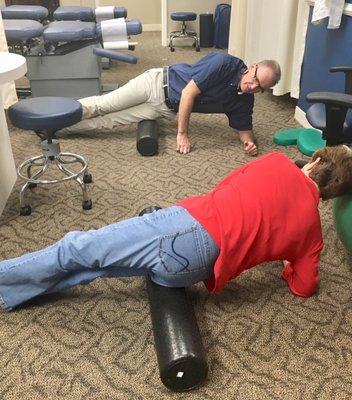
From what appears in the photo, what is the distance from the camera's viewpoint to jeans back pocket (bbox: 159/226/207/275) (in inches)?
46.8

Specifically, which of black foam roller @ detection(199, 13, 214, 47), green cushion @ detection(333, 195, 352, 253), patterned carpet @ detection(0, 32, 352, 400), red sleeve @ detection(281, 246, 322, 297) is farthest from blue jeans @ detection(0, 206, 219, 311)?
black foam roller @ detection(199, 13, 214, 47)

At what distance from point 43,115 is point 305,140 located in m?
1.28

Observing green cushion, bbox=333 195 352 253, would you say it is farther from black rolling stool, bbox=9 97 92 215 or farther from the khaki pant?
the khaki pant

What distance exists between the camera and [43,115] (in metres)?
1.77

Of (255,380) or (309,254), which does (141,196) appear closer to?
(309,254)

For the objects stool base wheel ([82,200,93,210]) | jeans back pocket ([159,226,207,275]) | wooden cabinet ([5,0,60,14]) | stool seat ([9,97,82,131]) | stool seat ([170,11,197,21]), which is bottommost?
stool base wheel ([82,200,93,210])

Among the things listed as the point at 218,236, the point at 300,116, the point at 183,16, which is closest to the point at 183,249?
the point at 218,236

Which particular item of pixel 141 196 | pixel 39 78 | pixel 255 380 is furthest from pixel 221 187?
pixel 39 78

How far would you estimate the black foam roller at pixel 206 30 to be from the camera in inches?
213

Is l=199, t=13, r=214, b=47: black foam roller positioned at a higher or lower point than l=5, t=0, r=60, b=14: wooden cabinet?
lower

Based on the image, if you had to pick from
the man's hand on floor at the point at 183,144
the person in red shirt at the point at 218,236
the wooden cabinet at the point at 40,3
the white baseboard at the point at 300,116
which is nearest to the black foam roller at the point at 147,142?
the man's hand on floor at the point at 183,144

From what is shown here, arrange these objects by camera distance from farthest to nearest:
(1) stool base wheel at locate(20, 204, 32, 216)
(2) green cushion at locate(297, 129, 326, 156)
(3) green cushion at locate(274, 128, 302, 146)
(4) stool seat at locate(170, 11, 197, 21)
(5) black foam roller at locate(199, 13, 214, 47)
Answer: (5) black foam roller at locate(199, 13, 214, 47)
(4) stool seat at locate(170, 11, 197, 21)
(3) green cushion at locate(274, 128, 302, 146)
(2) green cushion at locate(297, 129, 326, 156)
(1) stool base wheel at locate(20, 204, 32, 216)

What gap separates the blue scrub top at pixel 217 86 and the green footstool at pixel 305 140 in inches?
11.7

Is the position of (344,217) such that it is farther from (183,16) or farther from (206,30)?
(206,30)
